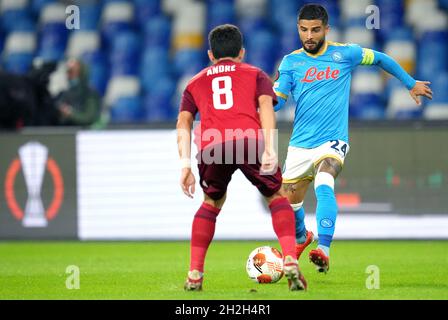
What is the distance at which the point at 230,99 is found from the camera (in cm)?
657

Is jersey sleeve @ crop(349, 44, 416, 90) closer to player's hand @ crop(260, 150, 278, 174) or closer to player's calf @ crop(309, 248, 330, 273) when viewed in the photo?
player's calf @ crop(309, 248, 330, 273)

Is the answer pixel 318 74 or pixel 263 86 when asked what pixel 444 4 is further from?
pixel 263 86

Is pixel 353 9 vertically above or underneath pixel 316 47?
above

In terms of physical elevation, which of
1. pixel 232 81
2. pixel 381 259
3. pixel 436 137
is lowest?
pixel 381 259

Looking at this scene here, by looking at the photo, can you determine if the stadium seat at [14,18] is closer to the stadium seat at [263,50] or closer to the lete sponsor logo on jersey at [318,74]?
the stadium seat at [263,50]

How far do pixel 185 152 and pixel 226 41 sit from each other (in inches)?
28.7

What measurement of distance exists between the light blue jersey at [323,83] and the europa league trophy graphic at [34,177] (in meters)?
4.94

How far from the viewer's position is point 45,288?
23.9 feet

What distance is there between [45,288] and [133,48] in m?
8.59

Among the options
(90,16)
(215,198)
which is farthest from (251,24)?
(215,198)

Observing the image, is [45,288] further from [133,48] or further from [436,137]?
[133,48]
